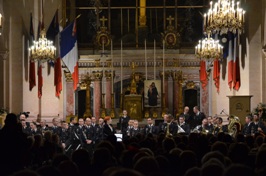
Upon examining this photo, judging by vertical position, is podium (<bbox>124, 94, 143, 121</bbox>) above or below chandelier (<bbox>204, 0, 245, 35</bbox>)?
below

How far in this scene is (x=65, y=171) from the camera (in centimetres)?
730

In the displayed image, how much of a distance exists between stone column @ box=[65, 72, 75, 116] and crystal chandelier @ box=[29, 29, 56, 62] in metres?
4.91

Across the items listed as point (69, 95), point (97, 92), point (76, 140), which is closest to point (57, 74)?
point (69, 95)

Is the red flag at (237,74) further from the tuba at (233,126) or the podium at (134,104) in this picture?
the podium at (134,104)

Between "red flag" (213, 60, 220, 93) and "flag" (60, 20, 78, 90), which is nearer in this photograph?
"flag" (60, 20, 78, 90)

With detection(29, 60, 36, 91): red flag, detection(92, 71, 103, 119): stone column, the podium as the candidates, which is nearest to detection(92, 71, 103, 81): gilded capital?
detection(92, 71, 103, 119): stone column

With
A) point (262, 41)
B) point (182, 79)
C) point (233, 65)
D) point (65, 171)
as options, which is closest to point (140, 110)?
point (182, 79)

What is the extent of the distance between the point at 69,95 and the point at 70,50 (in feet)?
10.7

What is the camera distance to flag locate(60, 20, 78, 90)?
25719mm

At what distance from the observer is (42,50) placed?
2325 cm

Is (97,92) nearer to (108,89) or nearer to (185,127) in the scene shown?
(108,89)

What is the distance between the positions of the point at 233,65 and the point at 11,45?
10282mm

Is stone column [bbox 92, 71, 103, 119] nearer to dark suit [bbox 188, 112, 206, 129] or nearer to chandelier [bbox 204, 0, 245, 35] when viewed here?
dark suit [bbox 188, 112, 206, 129]

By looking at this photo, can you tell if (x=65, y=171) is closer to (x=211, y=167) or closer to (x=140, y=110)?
(x=211, y=167)
